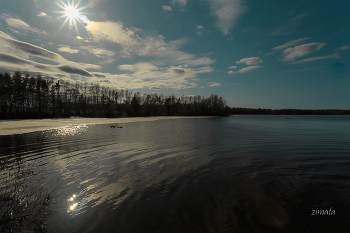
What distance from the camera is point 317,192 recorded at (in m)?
6.84

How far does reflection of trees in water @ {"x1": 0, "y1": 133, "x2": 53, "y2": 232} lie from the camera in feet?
14.8

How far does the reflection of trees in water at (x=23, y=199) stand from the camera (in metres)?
4.53

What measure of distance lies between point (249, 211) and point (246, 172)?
416 centimetres

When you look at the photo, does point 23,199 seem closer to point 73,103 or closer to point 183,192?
point 183,192

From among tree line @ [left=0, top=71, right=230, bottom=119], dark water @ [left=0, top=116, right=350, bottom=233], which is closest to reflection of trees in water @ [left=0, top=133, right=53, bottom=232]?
dark water @ [left=0, top=116, right=350, bottom=233]

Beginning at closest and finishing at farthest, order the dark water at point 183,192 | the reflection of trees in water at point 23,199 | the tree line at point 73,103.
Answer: the reflection of trees in water at point 23,199 < the dark water at point 183,192 < the tree line at point 73,103

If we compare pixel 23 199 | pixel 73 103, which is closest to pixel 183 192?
pixel 23 199

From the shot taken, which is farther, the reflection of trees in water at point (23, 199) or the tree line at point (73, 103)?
the tree line at point (73, 103)

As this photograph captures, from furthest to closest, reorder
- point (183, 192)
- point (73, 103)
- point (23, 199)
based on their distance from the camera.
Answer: point (73, 103) → point (183, 192) → point (23, 199)

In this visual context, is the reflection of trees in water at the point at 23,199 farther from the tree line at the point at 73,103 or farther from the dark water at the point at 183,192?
the tree line at the point at 73,103

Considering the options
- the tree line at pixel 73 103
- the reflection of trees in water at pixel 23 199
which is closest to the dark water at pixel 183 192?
the reflection of trees in water at pixel 23 199

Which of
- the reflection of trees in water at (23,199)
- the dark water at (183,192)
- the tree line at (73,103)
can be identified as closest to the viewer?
the reflection of trees in water at (23,199)

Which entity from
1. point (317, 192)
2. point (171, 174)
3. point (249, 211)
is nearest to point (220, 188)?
point (249, 211)

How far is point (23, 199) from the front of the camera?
595 cm
